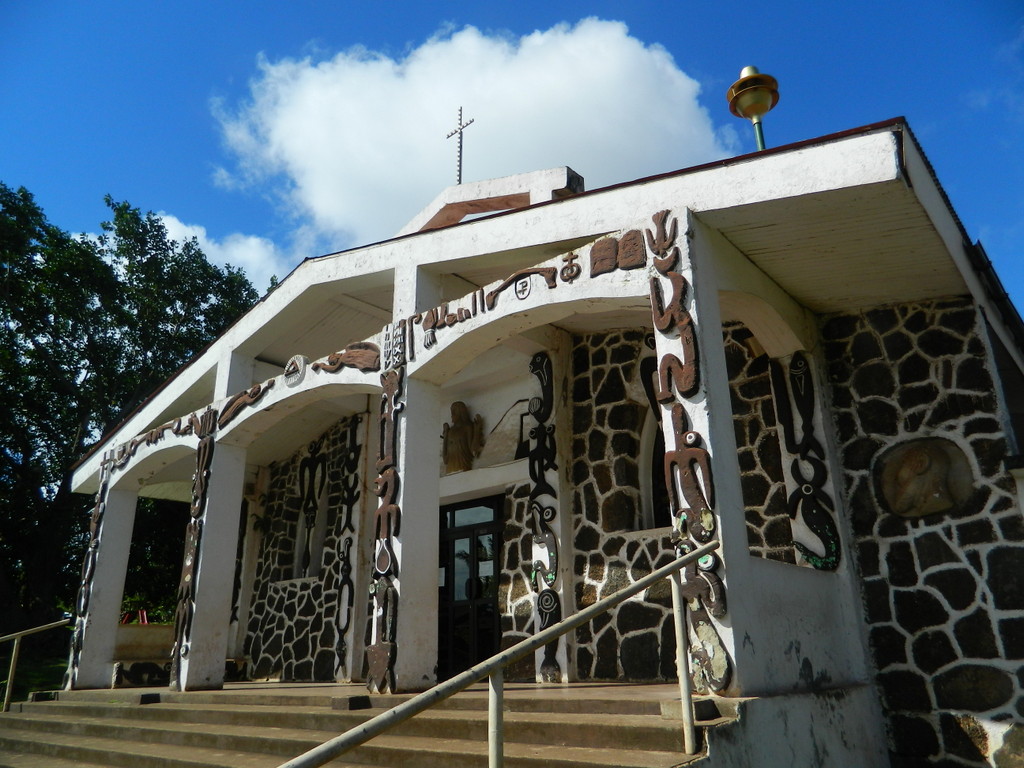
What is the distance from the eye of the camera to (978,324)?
6.27 meters

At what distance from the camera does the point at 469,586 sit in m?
8.77

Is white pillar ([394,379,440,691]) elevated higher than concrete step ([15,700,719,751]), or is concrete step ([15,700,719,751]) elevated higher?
white pillar ([394,379,440,691])

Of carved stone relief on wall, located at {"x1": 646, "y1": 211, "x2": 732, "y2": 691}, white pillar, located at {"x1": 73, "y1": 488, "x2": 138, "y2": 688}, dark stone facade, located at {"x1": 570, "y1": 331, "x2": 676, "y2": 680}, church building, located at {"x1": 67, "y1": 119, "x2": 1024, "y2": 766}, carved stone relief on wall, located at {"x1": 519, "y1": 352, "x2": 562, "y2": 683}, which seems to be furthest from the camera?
white pillar, located at {"x1": 73, "y1": 488, "x2": 138, "y2": 688}

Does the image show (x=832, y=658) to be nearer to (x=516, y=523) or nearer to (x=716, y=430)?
(x=716, y=430)

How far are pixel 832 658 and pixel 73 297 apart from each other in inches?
698

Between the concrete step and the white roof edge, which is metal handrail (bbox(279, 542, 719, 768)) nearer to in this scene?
the concrete step

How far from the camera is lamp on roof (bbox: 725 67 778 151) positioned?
24.0 feet

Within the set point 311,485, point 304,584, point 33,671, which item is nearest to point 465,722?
point 304,584

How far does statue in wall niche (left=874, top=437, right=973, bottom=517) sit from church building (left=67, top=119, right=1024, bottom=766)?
0.07 feet

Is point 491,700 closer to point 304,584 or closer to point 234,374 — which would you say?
point 234,374

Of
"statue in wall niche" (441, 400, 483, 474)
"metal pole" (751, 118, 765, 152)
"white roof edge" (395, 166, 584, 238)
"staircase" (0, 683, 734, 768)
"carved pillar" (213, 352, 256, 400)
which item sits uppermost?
"white roof edge" (395, 166, 584, 238)

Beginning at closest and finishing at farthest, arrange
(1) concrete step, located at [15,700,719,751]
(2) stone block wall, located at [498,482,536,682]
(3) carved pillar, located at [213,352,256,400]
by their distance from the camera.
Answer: (1) concrete step, located at [15,700,719,751]
(2) stone block wall, located at [498,482,536,682]
(3) carved pillar, located at [213,352,256,400]

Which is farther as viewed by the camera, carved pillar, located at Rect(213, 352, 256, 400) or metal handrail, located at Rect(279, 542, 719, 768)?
carved pillar, located at Rect(213, 352, 256, 400)

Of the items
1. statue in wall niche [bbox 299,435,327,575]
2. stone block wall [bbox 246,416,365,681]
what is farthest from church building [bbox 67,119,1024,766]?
statue in wall niche [bbox 299,435,327,575]
